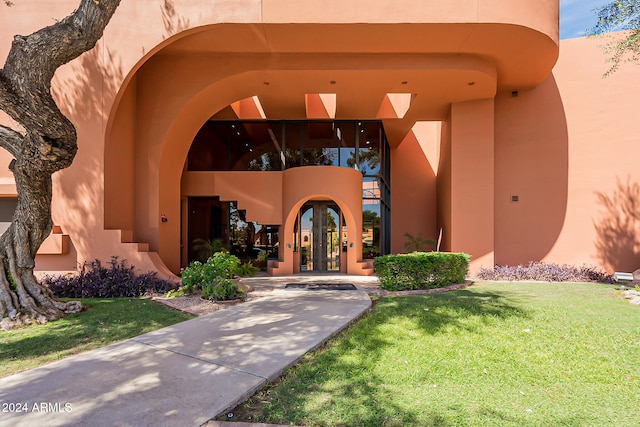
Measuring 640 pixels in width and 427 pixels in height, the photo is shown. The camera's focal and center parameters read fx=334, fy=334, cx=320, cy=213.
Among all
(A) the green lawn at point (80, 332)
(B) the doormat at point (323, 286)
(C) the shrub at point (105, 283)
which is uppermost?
(C) the shrub at point (105, 283)

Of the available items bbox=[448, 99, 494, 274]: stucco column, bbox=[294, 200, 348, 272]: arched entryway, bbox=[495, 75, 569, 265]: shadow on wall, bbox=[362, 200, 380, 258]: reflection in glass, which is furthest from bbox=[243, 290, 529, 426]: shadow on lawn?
bbox=[362, 200, 380, 258]: reflection in glass

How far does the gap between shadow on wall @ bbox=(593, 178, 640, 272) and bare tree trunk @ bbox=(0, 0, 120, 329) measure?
1526 centimetres

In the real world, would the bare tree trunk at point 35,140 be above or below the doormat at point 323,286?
above

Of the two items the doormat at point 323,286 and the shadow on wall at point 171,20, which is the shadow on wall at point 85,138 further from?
the doormat at point 323,286

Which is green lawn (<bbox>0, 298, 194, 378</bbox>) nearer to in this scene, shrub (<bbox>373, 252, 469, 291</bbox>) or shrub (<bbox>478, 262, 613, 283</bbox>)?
shrub (<bbox>373, 252, 469, 291</bbox>)

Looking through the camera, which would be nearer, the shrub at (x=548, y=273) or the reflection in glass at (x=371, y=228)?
the shrub at (x=548, y=273)

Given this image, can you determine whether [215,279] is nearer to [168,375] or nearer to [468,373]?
[168,375]

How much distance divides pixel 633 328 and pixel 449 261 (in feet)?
13.6

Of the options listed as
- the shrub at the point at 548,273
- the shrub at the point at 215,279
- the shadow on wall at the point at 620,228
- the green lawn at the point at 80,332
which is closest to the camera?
the green lawn at the point at 80,332

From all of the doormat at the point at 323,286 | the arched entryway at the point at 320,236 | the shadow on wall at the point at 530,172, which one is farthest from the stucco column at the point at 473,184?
the doormat at the point at 323,286

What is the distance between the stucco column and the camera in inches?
485

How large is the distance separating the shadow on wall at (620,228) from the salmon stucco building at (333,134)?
2.1 inches

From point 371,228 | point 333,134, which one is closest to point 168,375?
point 371,228

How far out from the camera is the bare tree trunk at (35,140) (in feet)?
16.1
